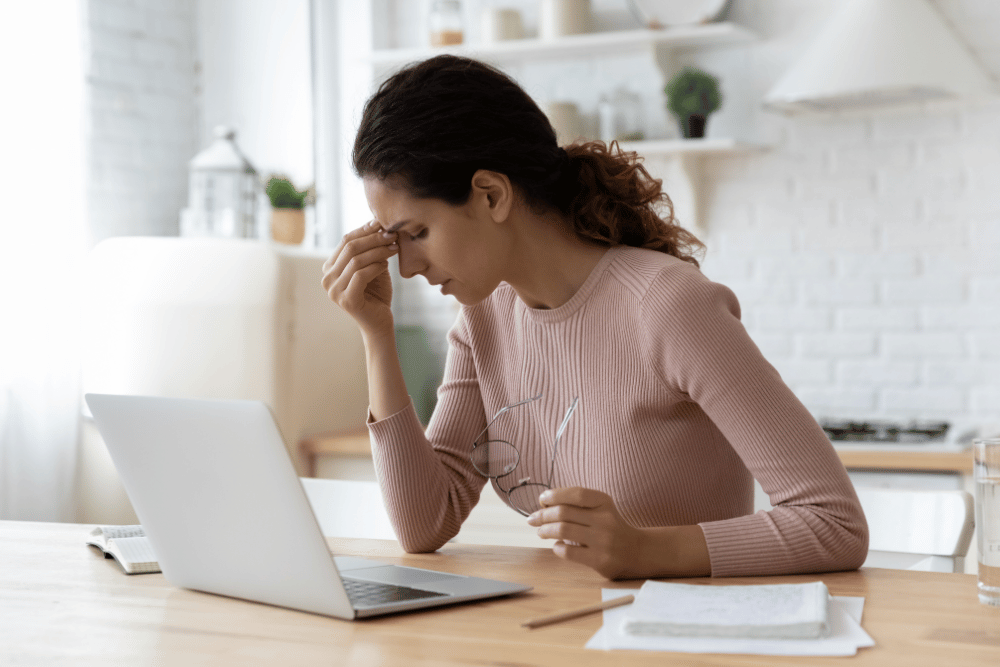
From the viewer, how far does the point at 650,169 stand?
3.13 m

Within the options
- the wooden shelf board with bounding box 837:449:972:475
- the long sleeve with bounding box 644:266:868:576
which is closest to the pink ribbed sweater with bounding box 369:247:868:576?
the long sleeve with bounding box 644:266:868:576

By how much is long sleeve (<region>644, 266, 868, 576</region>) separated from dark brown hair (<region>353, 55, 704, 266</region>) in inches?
9.4

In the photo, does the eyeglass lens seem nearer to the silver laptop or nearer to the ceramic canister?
the silver laptop

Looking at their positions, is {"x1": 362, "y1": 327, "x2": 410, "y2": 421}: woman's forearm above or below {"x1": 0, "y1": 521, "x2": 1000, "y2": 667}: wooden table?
above

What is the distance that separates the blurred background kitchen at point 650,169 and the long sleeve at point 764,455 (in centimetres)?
134

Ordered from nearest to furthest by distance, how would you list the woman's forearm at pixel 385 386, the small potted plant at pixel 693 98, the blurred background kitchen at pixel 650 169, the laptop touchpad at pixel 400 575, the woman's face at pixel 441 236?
1. the laptop touchpad at pixel 400 575
2. the woman's face at pixel 441 236
3. the woman's forearm at pixel 385 386
4. the blurred background kitchen at pixel 650 169
5. the small potted plant at pixel 693 98

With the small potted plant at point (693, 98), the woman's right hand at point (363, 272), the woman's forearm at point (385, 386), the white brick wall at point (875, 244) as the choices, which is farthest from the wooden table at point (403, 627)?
the small potted plant at point (693, 98)

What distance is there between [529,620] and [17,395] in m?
2.11

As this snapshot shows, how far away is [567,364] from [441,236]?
0.23m

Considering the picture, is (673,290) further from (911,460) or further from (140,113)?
(140,113)

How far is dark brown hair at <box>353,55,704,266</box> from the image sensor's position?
1323 millimetres

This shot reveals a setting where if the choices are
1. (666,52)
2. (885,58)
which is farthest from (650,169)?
(885,58)

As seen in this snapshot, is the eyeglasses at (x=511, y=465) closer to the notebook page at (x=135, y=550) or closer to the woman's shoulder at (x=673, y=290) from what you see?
the woman's shoulder at (x=673, y=290)

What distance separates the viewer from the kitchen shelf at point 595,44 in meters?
2.96
